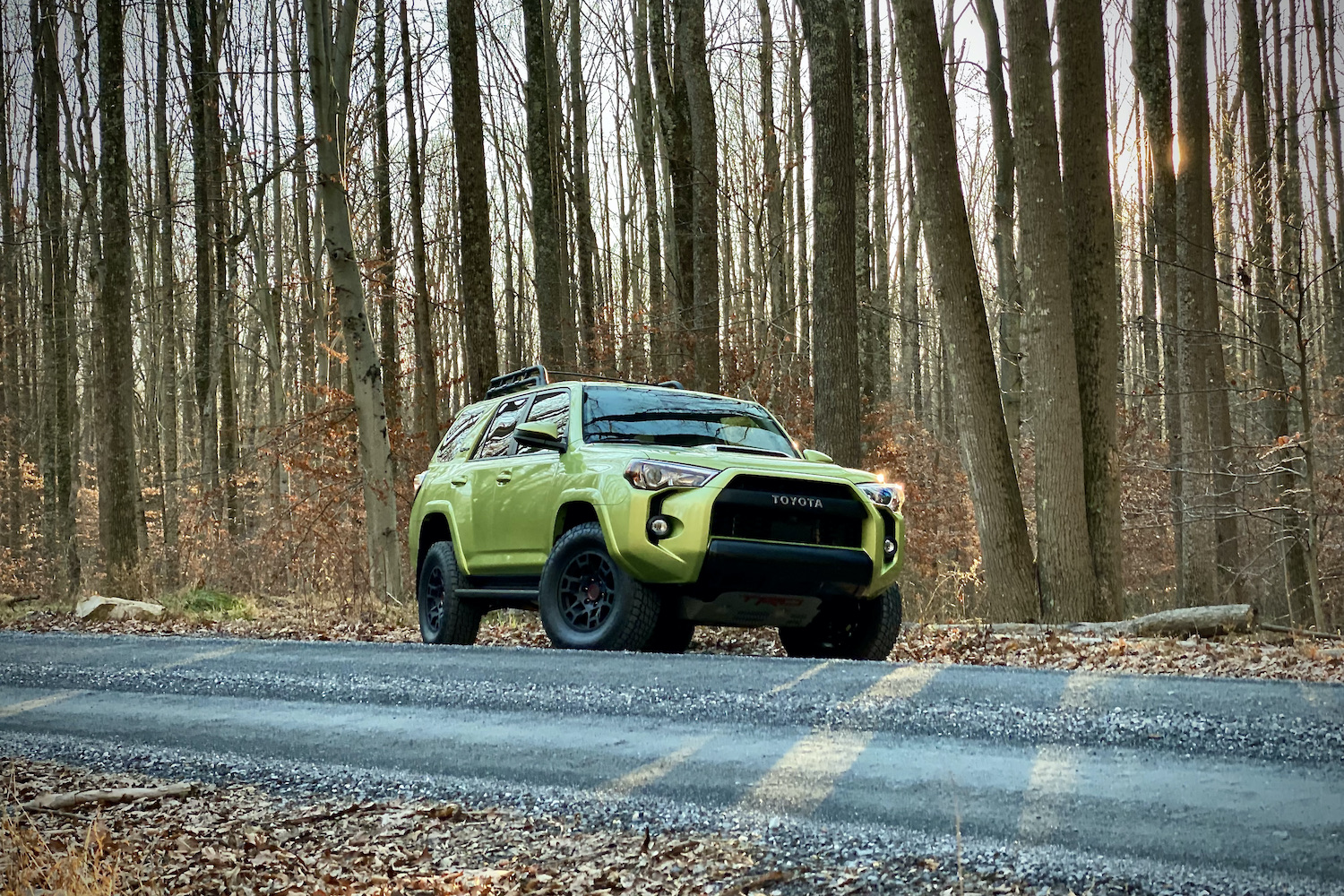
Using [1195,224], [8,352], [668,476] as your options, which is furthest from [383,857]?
[8,352]

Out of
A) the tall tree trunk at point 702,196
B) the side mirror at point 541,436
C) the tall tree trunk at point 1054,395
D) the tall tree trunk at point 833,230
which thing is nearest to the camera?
the side mirror at point 541,436

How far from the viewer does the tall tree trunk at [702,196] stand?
19.1 metres

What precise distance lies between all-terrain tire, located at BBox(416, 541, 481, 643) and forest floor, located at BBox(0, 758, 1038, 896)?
15.6 feet

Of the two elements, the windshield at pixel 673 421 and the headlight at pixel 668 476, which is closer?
the headlight at pixel 668 476

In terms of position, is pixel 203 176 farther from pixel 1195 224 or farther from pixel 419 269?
pixel 1195 224

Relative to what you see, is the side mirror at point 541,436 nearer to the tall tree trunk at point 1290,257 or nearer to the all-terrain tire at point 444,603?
the all-terrain tire at point 444,603

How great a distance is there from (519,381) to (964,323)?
15.9ft

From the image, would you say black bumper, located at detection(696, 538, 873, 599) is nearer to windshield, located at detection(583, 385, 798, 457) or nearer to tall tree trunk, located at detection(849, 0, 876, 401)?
windshield, located at detection(583, 385, 798, 457)

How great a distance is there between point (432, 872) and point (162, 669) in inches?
238

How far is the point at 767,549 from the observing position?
834 cm

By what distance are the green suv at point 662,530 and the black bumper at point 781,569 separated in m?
0.01

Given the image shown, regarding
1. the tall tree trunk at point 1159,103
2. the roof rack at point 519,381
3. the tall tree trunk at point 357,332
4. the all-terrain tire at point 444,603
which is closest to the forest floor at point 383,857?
the all-terrain tire at point 444,603

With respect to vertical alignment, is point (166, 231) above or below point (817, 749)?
above

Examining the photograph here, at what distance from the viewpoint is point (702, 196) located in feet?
62.4
